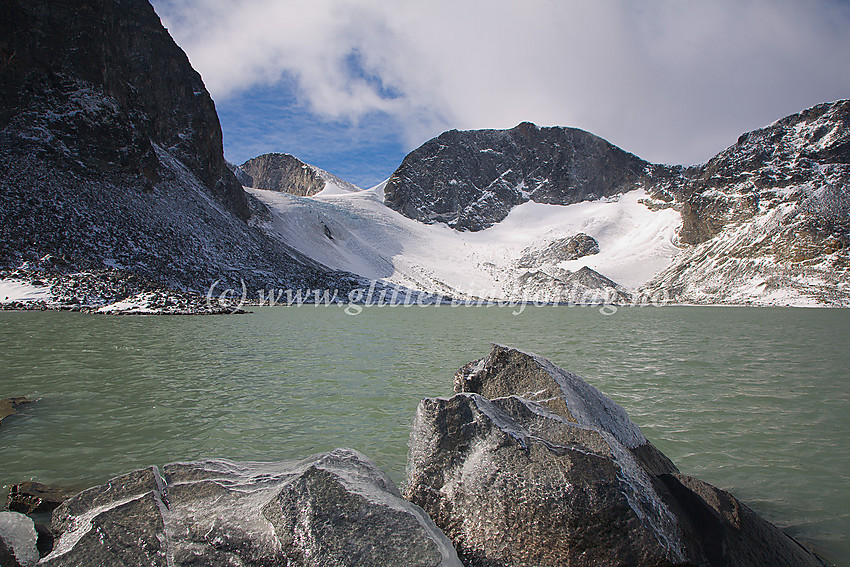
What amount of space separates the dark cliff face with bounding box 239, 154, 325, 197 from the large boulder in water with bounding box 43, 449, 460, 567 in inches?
5223

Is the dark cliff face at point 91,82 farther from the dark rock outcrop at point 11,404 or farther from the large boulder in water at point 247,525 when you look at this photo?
the large boulder in water at point 247,525

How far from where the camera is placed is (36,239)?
30.7 metres

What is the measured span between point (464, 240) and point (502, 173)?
33.4m

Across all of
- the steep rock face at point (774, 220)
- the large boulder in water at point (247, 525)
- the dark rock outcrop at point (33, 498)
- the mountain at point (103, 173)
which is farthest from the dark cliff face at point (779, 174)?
the dark rock outcrop at point (33, 498)

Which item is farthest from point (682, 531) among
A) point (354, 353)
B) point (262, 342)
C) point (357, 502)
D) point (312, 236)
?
point (312, 236)

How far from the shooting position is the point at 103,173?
1510 inches

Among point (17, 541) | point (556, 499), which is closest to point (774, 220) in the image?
point (556, 499)

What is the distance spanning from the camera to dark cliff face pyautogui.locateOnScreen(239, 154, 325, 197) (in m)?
134

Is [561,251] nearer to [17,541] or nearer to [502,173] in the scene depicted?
[502,173]

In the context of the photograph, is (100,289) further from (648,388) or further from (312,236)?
(312,236)

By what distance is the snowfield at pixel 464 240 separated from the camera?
6962 centimetres

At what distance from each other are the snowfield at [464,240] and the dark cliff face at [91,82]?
19.4 metres

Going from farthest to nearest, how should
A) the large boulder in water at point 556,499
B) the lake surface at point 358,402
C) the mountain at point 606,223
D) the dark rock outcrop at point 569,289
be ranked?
the dark rock outcrop at point 569,289 < the mountain at point 606,223 < the lake surface at point 358,402 < the large boulder in water at point 556,499

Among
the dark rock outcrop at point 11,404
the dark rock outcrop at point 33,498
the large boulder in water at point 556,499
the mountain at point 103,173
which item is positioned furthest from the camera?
the mountain at point 103,173
